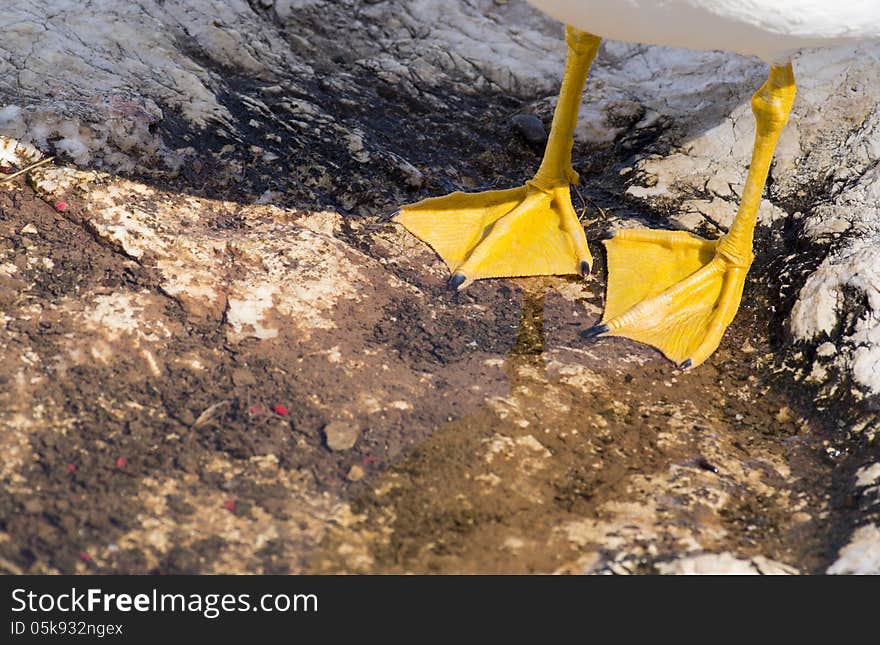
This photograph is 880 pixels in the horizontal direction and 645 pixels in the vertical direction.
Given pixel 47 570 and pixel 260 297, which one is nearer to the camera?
pixel 47 570

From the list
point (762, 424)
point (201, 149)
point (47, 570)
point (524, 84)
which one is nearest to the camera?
point (47, 570)

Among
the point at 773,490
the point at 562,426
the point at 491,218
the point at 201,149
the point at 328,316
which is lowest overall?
the point at 773,490

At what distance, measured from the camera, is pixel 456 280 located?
3.23 meters

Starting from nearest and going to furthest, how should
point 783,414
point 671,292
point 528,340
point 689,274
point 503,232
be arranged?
point 783,414 < point 528,340 < point 671,292 < point 689,274 < point 503,232

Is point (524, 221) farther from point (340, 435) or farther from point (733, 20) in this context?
point (340, 435)

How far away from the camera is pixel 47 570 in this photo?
2037mm

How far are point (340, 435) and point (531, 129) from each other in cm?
205

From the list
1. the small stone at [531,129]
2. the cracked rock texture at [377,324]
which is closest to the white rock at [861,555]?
the cracked rock texture at [377,324]

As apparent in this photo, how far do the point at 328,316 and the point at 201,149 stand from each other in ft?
3.40

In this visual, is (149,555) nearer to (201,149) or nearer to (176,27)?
(201,149)

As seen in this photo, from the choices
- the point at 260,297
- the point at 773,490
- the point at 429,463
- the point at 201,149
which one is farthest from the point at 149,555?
the point at 201,149

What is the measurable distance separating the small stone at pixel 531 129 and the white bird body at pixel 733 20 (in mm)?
1242

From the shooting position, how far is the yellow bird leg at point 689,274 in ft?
10.2

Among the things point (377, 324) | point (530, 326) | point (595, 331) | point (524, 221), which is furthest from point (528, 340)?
point (524, 221)
